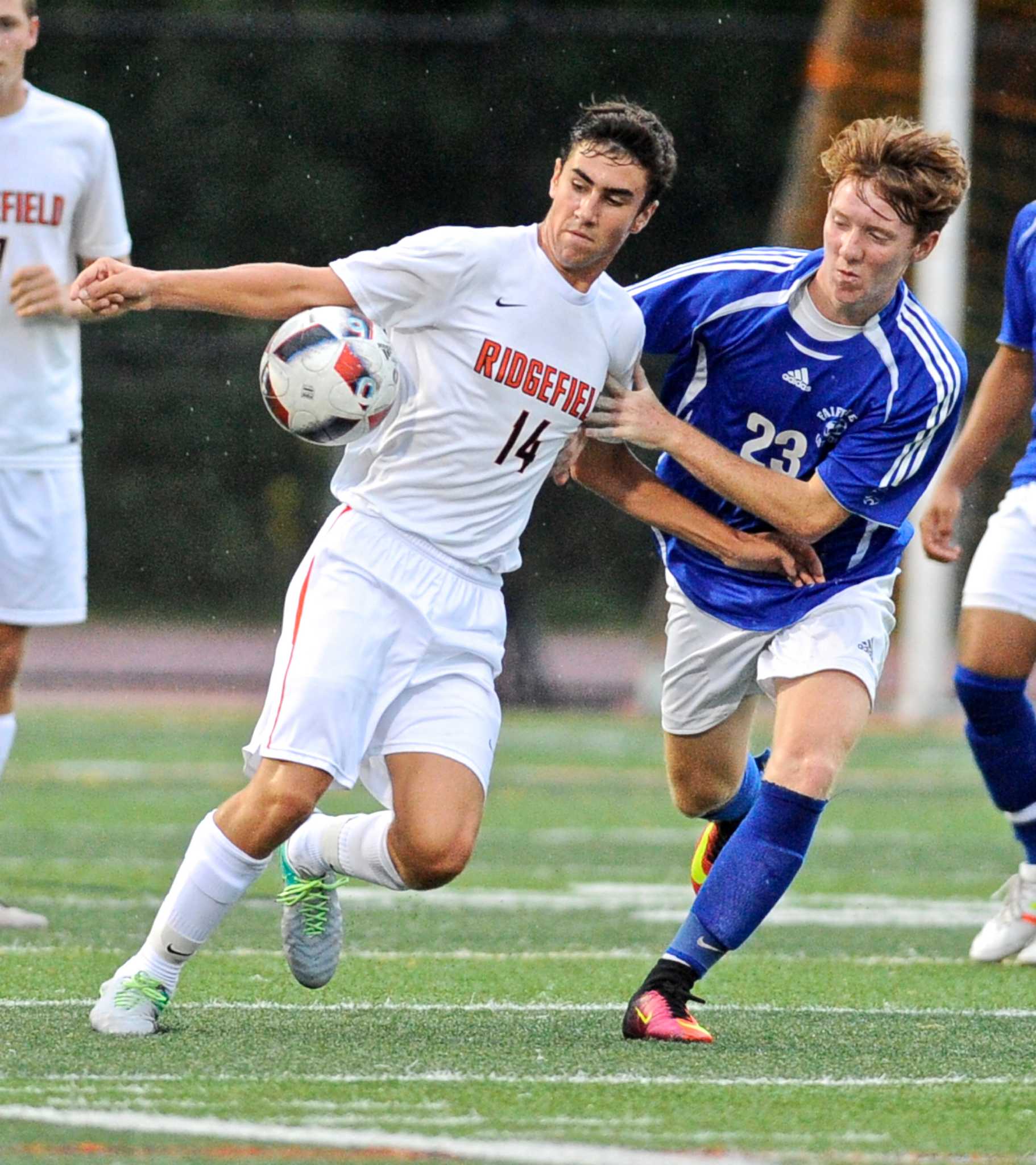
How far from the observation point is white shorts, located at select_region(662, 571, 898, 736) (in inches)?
191

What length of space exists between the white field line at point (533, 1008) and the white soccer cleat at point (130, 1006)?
0.33 m

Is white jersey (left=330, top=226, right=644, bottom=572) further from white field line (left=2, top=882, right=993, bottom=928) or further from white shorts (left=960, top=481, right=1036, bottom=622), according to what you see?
white field line (left=2, top=882, right=993, bottom=928)

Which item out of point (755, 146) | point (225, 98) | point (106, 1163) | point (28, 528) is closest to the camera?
point (106, 1163)

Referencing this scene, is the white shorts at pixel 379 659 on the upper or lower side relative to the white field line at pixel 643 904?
upper

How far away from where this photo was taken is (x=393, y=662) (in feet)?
15.0

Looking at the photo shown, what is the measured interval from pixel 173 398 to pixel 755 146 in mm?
4597

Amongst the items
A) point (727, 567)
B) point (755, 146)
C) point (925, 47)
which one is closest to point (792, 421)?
point (727, 567)

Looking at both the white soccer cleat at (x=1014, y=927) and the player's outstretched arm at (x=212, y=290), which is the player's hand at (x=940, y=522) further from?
the player's outstretched arm at (x=212, y=290)

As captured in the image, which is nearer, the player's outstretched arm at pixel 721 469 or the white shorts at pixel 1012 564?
the player's outstretched arm at pixel 721 469

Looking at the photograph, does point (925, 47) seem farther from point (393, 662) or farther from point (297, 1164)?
point (297, 1164)

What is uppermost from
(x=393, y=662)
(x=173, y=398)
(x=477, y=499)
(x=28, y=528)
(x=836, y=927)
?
(x=477, y=499)

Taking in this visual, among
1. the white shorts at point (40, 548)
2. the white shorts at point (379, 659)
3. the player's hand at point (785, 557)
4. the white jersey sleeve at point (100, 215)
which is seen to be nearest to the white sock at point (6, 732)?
the white shorts at point (40, 548)

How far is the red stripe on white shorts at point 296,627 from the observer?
14.5 feet

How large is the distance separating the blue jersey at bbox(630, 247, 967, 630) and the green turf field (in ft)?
3.29
